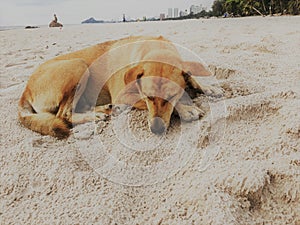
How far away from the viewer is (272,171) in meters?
1.63

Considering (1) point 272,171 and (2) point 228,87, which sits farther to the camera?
(2) point 228,87

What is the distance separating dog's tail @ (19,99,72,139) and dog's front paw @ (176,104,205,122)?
3.17 ft

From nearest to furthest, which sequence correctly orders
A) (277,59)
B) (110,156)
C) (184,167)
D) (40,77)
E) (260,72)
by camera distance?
(184,167) < (110,156) < (40,77) < (260,72) < (277,59)

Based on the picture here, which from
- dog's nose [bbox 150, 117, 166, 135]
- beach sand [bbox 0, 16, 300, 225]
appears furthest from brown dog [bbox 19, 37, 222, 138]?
beach sand [bbox 0, 16, 300, 225]

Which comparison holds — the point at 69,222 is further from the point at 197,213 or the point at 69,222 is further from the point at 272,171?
the point at 272,171

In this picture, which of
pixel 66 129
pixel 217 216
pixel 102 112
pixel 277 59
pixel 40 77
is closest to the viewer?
pixel 217 216

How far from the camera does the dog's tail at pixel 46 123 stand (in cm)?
247

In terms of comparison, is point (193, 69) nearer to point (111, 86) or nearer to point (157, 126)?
point (157, 126)

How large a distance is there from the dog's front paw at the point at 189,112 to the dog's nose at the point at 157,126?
25 centimetres

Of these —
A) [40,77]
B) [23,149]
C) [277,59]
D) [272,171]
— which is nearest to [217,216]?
[272,171]

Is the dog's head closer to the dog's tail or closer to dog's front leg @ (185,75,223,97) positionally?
dog's front leg @ (185,75,223,97)

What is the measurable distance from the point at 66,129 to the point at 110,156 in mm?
610

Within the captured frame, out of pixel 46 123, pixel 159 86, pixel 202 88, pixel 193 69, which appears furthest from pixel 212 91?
pixel 46 123

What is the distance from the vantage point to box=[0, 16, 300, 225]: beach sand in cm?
152
